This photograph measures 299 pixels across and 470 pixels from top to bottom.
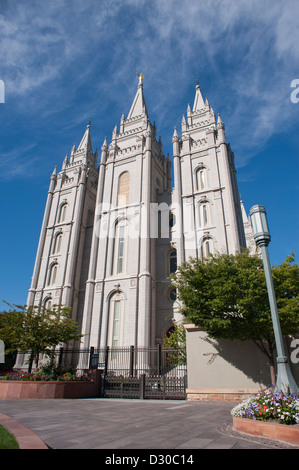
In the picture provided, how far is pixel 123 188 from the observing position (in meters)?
32.2

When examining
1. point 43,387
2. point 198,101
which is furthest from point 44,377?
point 198,101

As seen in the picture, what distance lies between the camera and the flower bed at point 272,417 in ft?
14.7

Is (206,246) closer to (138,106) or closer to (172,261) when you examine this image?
(172,261)

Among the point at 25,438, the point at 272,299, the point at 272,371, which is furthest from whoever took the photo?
the point at 272,371

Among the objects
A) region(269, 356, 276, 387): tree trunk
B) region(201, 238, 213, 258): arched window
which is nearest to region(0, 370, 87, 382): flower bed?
region(269, 356, 276, 387): tree trunk

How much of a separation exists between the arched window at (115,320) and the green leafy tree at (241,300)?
13.6 meters

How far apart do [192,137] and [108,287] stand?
1946 cm

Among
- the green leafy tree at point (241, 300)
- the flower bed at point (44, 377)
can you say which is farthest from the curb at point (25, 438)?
the flower bed at point (44, 377)

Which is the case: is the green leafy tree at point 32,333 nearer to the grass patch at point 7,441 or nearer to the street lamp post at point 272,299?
the grass patch at point 7,441

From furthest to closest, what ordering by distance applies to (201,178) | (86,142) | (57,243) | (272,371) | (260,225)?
(86,142), (57,243), (201,178), (272,371), (260,225)

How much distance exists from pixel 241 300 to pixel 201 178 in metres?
19.6
